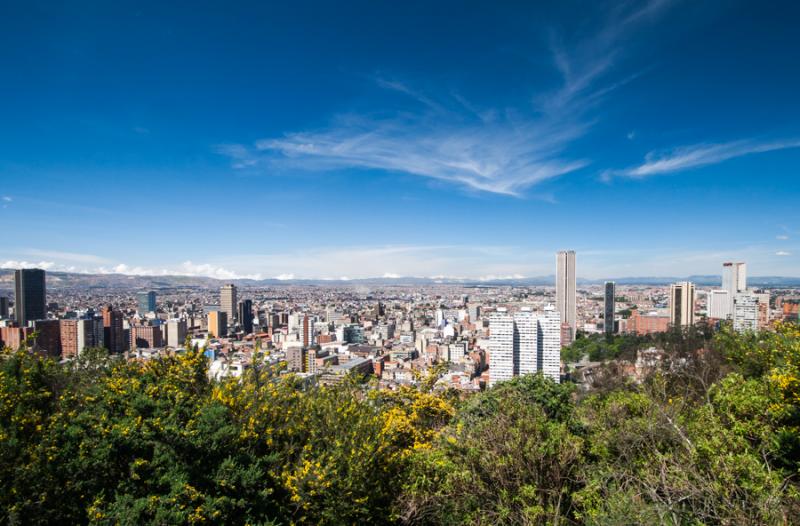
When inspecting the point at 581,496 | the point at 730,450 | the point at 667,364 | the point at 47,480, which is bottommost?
→ the point at 667,364

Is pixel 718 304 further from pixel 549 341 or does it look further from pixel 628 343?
pixel 549 341

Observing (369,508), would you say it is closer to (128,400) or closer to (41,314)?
(128,400)

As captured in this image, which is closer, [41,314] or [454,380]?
[454,380]

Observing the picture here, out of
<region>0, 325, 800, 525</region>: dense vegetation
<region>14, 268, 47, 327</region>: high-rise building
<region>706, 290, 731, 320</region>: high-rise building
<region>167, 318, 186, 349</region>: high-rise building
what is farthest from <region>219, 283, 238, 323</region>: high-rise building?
<region>0, 325, 800, 525</region>: dense vegetation

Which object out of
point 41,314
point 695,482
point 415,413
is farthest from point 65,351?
point 695,482

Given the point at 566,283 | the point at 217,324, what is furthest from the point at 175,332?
the point at 566,283

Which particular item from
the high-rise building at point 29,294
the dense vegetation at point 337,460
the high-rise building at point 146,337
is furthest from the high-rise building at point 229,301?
the dense vegetation at point 337,460

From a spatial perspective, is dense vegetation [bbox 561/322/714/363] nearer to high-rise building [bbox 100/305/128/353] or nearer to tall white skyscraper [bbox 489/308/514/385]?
tall white skyscraper [bbox 489/308/514/385]
